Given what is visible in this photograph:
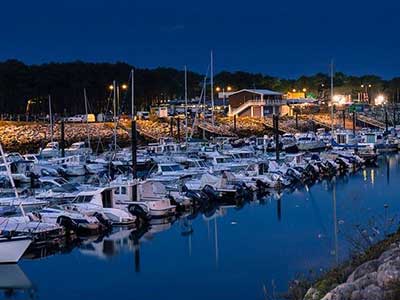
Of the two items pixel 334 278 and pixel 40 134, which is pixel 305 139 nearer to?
pixel 40 134

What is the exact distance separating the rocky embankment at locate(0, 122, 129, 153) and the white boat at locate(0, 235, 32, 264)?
44.5 metres

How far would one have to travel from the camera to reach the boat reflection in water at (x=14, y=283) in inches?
742

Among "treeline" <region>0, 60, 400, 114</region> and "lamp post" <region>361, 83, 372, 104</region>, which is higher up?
"lamp post" <region>361, 83, 372, 104</region>

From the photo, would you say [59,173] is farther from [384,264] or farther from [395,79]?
[395,79]

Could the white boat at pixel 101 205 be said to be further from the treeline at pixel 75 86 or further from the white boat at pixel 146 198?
the treeline at pixel 75 86

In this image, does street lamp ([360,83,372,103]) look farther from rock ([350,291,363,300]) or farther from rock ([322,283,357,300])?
rock ([350,291,363,300])

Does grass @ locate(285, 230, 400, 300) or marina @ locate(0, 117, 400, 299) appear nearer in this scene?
grass @ locate(285, 230, 400, 300)

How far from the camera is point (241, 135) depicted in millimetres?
79562

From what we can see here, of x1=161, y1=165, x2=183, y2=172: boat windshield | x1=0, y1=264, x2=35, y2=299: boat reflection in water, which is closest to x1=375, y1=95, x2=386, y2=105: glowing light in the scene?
x1=161, y1=165, x2=183, y2=172: boat windshield

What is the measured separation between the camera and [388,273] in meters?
9.36

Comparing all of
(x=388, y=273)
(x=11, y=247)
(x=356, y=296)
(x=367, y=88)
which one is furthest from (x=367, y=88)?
(x=356, y=296)

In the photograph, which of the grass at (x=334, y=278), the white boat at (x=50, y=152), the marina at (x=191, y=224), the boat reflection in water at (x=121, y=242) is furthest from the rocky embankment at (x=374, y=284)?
the white boat at (x=50, y=152)

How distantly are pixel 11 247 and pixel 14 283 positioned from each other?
151 cm

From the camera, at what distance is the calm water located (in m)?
19.2
